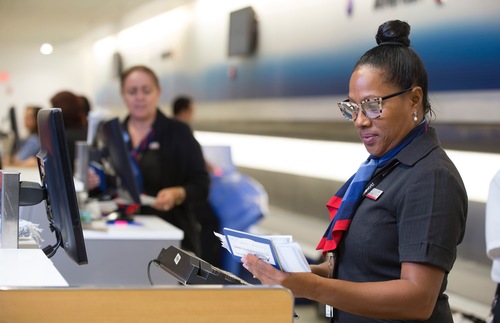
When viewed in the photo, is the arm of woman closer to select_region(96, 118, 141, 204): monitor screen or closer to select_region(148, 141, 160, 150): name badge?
select_region(96, 118, 141, 204): monitor screen

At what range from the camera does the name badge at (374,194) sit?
1941 mm

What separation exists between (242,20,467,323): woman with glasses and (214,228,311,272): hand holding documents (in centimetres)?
3

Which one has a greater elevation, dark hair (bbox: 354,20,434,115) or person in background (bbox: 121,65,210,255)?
dark hair (bbox: 354,20,434,115)

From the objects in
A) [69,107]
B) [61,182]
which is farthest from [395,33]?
[69,107]

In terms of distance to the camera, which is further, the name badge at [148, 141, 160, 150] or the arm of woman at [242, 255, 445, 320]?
the name badge at [148, 141, 160, 150]

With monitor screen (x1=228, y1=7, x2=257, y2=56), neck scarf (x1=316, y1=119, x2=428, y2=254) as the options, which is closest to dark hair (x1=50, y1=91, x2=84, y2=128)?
monitor screen (x1=228, y1=7, x2=257, y2=56)

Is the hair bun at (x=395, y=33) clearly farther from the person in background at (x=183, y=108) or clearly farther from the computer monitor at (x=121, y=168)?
the person in background at (x=183, y=108)

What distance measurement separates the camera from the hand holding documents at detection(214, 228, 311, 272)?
1718mm

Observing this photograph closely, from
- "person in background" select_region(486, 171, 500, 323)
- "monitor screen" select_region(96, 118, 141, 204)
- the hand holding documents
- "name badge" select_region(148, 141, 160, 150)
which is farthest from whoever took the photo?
"name badge" select_region(148, 141, 160, 150)

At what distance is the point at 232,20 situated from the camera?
862 cm

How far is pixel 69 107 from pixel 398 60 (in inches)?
168

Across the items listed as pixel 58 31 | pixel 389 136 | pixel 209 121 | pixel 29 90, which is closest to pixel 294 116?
pixel 209 121

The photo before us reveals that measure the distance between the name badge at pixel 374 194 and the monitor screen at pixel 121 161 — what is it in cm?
216

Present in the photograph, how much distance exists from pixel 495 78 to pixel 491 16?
351 mm
